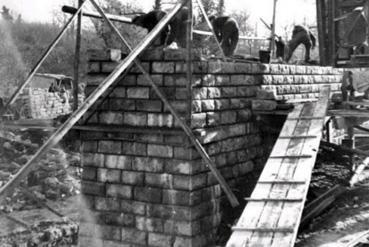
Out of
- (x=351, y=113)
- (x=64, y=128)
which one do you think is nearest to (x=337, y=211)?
(x=351, y=113)

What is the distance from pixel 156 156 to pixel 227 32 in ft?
14.6

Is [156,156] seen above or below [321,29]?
below

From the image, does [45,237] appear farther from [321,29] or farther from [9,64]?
[9,64]

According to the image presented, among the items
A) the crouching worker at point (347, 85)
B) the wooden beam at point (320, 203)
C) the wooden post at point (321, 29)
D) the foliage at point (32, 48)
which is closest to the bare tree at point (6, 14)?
the foliage at point (32, 48)

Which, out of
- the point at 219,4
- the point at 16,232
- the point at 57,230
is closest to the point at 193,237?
the point at 57,230

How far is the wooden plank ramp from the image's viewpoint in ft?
16.1

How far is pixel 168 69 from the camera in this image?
20.1ft

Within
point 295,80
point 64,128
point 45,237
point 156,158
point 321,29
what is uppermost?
point 321,29

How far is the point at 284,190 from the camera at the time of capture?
220 inches

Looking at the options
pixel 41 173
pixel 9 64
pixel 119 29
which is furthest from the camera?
pixel 9 64

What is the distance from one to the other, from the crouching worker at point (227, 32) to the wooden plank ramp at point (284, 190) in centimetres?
299

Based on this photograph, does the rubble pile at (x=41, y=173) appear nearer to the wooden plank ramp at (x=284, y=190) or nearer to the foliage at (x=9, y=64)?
the wooden plank ramp at (x=284, y=190)

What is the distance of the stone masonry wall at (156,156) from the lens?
6.09m

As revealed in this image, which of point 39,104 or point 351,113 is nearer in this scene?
point 351,113
